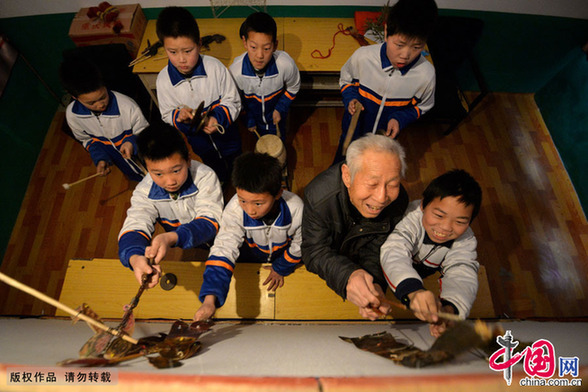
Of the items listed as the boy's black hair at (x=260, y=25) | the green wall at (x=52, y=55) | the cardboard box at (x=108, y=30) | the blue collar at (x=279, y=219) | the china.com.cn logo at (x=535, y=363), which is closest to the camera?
the china.com.cn logo at (x=535, y=363)

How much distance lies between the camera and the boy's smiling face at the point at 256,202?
151 centimetres

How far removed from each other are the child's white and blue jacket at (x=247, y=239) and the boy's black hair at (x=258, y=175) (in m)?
0.25

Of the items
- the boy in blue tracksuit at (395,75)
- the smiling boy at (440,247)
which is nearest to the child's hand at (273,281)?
the smiling boy at (440,247)

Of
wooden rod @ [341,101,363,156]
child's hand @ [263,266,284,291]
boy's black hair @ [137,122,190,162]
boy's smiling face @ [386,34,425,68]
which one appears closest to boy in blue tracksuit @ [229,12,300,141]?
wooden rod @ [341,101,363,156]

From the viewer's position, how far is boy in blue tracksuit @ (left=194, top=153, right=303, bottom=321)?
151cm

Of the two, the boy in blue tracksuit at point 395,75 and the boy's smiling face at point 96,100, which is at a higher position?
the boy in blue tracksuit at point 395,75

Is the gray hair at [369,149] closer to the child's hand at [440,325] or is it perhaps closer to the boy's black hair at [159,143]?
the child's hand at [440,325]

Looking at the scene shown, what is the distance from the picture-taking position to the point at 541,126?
389 centimetres

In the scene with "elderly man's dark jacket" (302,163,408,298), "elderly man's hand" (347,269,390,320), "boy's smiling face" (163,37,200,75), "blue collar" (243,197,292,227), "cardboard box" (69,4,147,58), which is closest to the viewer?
"elderly man's hand" (347,269,390,320)

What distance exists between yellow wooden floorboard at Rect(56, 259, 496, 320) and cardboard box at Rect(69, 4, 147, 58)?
8.36 feet

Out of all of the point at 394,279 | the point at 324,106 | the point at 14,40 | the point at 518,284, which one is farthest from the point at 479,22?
the point at 14,40

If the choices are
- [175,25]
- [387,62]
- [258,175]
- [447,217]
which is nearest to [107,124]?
[175,25]

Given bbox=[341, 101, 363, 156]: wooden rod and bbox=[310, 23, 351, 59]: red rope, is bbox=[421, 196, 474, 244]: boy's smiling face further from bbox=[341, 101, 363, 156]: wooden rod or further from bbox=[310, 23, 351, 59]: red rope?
bbox=[310, 23, 351, 59]: red rope

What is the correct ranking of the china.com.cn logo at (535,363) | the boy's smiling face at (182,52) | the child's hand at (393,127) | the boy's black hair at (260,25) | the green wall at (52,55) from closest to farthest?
the china.com.cn logo at (535,363)
the boy's smiling face at (182,52)
the boy's black hair at (260,25)
the child's hand at (393,127)
the green wall at (52,55)
